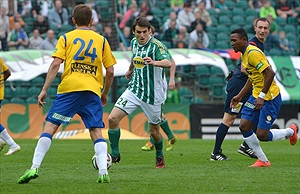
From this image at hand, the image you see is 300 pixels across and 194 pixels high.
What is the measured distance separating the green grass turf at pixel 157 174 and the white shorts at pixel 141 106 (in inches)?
30.7

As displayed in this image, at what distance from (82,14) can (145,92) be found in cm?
284

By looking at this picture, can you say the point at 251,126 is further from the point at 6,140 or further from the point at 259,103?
the point at 6,140

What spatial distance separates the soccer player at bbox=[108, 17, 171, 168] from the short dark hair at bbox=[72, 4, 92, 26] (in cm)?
233

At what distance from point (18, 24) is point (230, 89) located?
11.1 metres

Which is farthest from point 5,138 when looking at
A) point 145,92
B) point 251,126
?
point 251,126

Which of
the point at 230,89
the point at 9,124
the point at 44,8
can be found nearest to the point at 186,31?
the point at 44,8

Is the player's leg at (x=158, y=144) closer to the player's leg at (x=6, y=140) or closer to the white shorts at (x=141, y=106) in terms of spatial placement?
the white shorts at (x=141, y=106)

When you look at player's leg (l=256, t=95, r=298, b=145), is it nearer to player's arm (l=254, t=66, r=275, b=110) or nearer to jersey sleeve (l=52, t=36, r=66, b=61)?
player's arm (l=254, t=66, r=275, b=110)

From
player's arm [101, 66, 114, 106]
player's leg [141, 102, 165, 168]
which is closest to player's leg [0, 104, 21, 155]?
player's leg [141, 102, 165, 168]

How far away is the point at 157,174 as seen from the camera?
32.8 feet

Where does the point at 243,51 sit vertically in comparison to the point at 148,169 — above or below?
above

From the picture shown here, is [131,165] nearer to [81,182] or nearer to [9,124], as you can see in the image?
[81,182]

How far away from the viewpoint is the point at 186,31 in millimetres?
23891

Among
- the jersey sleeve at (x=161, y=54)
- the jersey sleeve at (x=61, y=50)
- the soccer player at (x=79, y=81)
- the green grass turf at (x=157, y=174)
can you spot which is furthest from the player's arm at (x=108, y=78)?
the jersey sleeve at (x=161, y=54)
